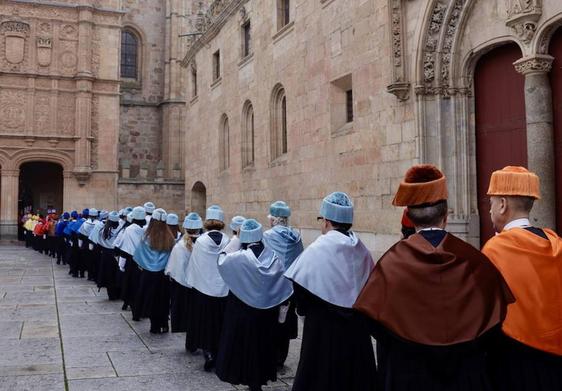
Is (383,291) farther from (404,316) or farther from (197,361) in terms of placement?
(197,361)

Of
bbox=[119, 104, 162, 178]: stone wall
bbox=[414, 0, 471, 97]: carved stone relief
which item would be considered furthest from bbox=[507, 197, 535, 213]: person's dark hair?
bbox=[119, 104, 162, 178]: stone wall

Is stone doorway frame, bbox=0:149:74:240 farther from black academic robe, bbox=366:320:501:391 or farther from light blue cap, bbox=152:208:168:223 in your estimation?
black academic robe, bbox=366:320:501:391

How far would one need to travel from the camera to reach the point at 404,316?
2.81m

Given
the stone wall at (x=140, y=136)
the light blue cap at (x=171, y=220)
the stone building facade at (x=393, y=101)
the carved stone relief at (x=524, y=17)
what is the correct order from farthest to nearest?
the stone wall at (x=140, y=136), the light blue cap at (x=171, y=220), the stone building facade at (x=393, y=101), the carved stone relief at (x=524, y=17)

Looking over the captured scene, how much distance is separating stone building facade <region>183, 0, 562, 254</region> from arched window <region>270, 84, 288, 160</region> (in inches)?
1.1

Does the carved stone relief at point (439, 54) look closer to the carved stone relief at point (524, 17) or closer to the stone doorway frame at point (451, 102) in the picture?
the stone doorway frame at point (451, 102)

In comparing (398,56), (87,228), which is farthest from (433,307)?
(87,228)

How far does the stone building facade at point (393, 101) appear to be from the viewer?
7789 mm

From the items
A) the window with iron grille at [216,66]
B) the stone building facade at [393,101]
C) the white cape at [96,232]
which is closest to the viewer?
the stone building facade at [393,101]

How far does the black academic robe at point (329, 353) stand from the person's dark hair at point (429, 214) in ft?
4.50

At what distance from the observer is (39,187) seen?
32.2 m

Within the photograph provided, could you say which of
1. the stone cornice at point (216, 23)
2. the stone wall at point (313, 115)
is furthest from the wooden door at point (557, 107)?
the stone cornice at point (216, 23)

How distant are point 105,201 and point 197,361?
24.9 meters

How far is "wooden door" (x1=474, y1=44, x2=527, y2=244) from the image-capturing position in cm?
842
